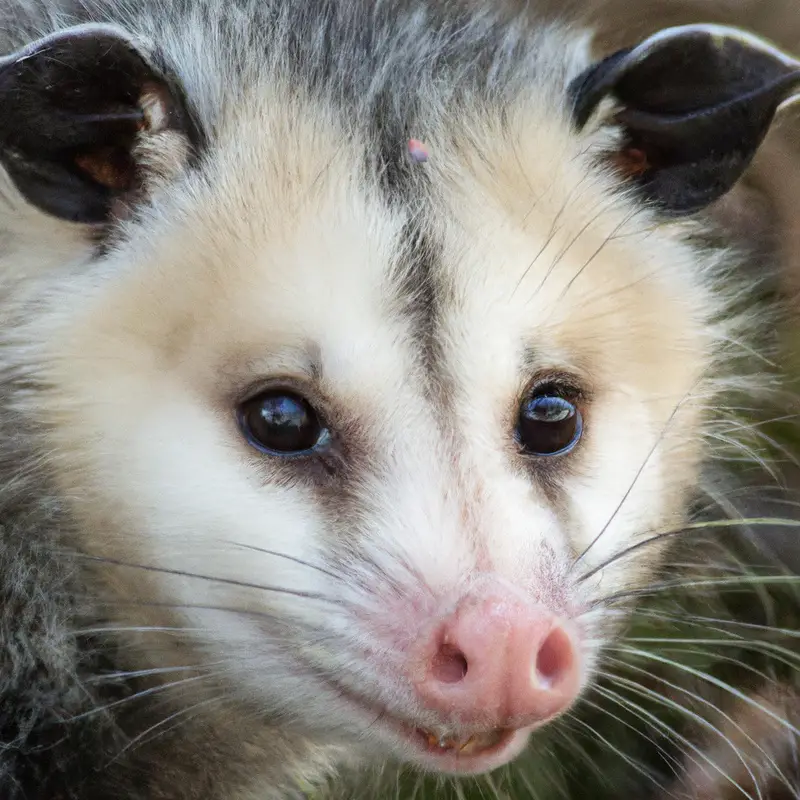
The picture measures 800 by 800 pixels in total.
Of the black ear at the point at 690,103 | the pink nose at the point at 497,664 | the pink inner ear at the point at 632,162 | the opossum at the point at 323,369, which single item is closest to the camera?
the pink nose at the point at 497,664

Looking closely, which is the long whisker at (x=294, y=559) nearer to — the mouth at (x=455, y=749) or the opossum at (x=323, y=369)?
the opossum at (x=323, y=369)

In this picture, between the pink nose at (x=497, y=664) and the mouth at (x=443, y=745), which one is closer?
the pink nose at (x=497, y=664)

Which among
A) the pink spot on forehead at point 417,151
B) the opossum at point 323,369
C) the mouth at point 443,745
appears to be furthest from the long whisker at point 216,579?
the pink spot on forehead at point 417,151

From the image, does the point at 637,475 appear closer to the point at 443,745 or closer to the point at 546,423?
the point at 546,423

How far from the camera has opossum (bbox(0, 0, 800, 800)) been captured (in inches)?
50.8

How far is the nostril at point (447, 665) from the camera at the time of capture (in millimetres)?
1215

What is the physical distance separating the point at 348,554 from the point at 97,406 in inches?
15.2

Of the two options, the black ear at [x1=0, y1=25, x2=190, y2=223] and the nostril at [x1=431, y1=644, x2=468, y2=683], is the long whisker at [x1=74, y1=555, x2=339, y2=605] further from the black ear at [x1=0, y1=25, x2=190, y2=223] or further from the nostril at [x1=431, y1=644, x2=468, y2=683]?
the black ear at [x1=0, y1=25, x2=190, y2=223]

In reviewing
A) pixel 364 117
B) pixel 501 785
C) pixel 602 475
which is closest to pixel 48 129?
pixel 364 117

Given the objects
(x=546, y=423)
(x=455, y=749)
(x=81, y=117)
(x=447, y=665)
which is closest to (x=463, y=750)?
(x=455, y=749)

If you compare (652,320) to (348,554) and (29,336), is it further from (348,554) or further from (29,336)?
(29,336)

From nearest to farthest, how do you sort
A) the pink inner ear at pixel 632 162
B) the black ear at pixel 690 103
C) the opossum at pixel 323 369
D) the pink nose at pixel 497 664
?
the pink nose at pixel 497 664 < the opossum at pixel 323 369 < the black ear at pixel 690 103 < the pink inner ear at pixel 632 162

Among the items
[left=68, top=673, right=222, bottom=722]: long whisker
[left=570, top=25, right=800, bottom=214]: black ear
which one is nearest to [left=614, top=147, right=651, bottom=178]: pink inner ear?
[left=570, top=25, right=800, bottom=214]: black ear

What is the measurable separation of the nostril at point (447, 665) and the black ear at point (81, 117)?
719 mm
